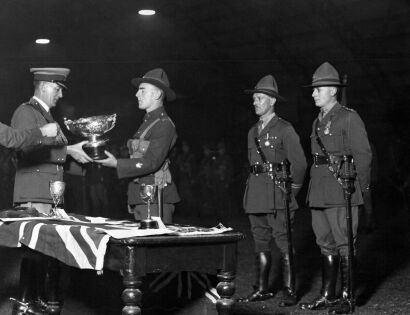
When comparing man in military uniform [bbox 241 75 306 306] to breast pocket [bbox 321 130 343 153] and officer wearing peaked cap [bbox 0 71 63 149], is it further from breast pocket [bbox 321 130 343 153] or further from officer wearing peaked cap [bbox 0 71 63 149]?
officer wearing peaked cap [bbox 0 71 63 149]

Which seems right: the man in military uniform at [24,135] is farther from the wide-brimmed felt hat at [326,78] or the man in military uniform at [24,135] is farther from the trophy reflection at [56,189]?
the wide-brimmed felt hat at [326,78]

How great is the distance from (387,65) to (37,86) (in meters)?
13.4

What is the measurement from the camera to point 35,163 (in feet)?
25.5

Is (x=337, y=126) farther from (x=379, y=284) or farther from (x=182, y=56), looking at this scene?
(x=182, y=56)

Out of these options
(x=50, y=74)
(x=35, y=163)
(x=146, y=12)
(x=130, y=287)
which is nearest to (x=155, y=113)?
(x=50, y=74)

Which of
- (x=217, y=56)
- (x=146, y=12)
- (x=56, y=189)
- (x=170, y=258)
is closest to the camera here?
(x=170, y=258)

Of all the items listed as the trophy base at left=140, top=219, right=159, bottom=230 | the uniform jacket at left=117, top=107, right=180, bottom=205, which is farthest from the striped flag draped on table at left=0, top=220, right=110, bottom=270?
the uniform jacket at left=117, top=107, right=180, bottom=205

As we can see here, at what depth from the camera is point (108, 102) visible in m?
22.4

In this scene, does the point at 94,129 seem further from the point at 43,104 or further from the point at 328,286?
the point at 328,286

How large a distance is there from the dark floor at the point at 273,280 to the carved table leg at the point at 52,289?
0.21 metres

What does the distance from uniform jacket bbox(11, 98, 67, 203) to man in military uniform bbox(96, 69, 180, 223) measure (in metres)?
0.55

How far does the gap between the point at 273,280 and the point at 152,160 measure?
2.70 metres

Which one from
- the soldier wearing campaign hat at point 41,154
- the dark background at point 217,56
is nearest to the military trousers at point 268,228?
the soldier wearing campaign hat at point 41,154

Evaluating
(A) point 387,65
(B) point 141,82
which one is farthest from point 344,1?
(B) point 141,82
